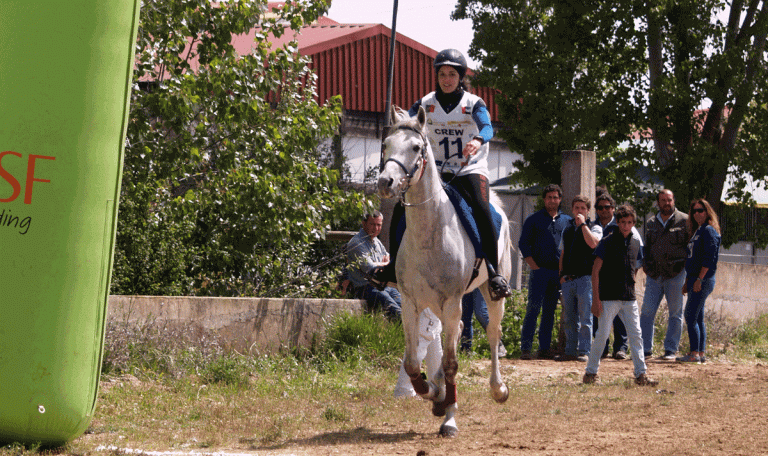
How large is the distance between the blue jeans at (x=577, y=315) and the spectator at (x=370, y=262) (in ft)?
8.42

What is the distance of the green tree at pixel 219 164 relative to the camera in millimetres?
9180

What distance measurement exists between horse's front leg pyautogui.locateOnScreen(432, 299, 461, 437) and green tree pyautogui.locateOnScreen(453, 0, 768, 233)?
41.8 feet

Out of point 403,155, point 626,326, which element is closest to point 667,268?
point 626,326

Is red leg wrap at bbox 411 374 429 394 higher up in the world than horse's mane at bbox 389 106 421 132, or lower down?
lower down

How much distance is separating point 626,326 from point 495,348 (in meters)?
2.39

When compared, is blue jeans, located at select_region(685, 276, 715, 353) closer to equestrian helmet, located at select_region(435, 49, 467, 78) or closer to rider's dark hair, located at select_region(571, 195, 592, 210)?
rider's dark hair, located at select_region(571, 195, 592, 210)

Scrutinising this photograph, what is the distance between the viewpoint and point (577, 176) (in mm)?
Answer: 11836

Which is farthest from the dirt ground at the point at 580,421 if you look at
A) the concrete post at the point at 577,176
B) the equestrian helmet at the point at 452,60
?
the equestrian helmet at the point at 452,60

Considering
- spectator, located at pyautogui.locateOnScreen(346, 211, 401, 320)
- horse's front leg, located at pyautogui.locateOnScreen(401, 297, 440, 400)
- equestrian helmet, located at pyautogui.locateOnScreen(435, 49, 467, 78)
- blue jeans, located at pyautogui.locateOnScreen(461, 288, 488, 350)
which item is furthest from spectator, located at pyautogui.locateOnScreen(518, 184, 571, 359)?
horse's front leg, located at pyautogui.locateOnScreen(401, 297, 440, 400)

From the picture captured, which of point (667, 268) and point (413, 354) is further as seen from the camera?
point (667, 268)

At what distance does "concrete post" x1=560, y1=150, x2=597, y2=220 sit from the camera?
11.8 meters

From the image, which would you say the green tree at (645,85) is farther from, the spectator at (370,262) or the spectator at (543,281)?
the spectator at (370,262)

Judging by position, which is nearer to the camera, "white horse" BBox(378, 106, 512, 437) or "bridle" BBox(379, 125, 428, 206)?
"bridle" BBox(379, 125, 428, 206)

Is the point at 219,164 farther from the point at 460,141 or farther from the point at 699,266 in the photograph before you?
the point at 699,266
